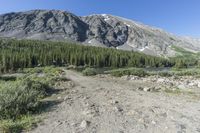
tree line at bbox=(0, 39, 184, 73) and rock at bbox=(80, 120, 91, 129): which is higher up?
rock at bbox=(80, 120, 91, 129)

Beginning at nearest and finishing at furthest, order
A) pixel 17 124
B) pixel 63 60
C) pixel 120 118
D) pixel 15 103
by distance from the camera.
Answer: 1. pixel 17 124
2. pixel 120 118
3. pixel 15 103
4. pixel 63 60

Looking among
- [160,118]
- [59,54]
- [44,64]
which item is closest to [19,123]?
[160,118]

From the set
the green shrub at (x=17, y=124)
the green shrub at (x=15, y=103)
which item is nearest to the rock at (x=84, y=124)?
the green shrub at (x=17, y=124)

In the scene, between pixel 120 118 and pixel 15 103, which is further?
pixel 15 103

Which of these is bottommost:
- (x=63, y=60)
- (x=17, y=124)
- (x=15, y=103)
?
(x=63, y=60)

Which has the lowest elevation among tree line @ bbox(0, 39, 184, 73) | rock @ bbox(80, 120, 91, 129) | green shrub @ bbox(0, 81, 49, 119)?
tree line @ bbox(0, 39, 184, 73)

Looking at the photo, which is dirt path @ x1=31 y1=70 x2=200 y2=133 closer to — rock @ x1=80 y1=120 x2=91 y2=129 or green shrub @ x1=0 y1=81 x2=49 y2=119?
rock @ x1=80 y1=120 x2=91 y2=129

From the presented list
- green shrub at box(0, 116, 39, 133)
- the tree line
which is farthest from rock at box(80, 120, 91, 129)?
the tree line

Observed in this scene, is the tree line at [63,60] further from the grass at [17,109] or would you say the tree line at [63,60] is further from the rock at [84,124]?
the rock at [84,124]

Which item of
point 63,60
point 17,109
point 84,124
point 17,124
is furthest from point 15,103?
point 63,60

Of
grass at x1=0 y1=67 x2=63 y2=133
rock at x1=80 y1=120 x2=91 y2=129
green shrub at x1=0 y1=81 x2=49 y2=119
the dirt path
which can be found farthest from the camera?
green shrub at x1=0 y1=81 x2=49 y2=119

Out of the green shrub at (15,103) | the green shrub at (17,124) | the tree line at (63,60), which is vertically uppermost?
the green shrub at (15,103)

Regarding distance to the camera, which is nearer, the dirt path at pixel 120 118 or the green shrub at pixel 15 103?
the dirt path at pixel 120 118

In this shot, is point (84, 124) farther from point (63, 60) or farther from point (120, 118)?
point (63, 60)
